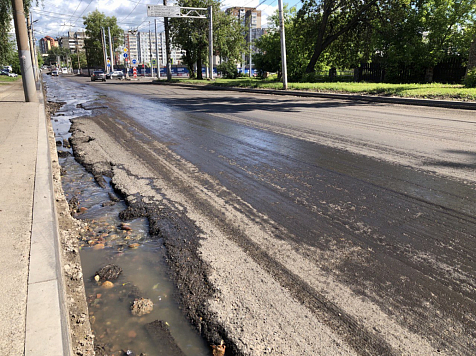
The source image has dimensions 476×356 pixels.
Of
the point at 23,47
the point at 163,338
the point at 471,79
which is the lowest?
the point at 163,338

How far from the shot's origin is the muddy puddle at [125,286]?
259 cm

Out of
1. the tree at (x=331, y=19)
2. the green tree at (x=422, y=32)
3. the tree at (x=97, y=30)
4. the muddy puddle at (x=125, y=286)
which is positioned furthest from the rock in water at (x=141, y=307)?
the tree at (x=97, y=30)

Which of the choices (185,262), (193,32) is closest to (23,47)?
(185,262)

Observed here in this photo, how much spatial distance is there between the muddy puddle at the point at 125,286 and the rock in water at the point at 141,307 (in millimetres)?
31

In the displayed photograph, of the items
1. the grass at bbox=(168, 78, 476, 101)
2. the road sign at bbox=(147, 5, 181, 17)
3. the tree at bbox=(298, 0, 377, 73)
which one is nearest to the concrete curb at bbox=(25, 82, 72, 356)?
the grass at bbox=(168, 78, 476, 101)

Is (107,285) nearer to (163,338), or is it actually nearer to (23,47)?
(163,338)

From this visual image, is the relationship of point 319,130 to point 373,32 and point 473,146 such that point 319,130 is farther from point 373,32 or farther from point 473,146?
point 373,32

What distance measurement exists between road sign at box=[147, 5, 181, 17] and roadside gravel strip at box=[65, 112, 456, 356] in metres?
35.2

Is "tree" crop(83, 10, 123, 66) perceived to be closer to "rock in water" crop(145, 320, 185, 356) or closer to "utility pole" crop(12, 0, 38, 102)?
"utility pole" crop(12, 0, 38, 102)

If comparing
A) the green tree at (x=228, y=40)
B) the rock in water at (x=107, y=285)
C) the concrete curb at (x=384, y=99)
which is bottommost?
the rock in water at (x=107, y=285)

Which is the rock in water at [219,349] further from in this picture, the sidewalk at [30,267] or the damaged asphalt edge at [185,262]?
the sidewalk at [30,267]

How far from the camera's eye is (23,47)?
17422mm

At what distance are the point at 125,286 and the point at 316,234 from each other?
1959mm

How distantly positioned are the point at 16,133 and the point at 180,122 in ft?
14.9
